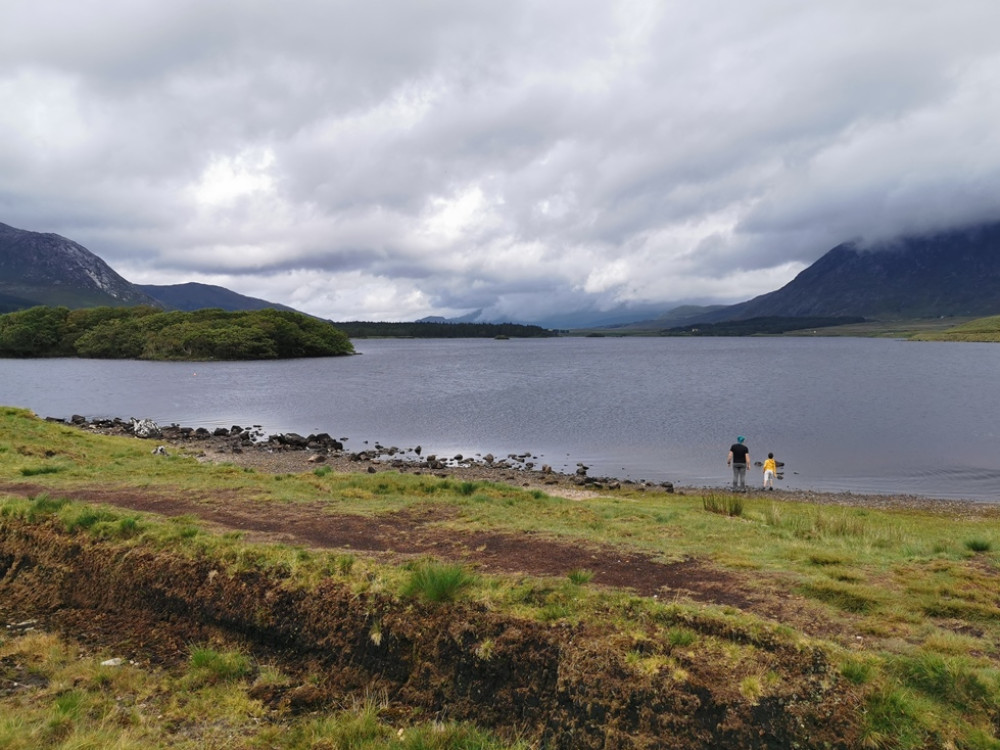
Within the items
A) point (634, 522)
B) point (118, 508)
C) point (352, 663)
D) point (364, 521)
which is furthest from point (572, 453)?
point (352, 663)

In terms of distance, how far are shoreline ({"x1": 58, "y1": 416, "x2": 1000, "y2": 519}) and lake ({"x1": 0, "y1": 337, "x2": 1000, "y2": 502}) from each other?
2.72 m

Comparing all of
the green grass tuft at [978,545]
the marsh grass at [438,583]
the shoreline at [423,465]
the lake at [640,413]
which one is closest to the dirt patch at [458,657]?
the marsh grass at [438,583]

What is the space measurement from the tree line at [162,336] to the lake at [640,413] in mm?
53854

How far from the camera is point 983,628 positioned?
31.7ft

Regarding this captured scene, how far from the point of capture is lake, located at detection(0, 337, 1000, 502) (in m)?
41.1

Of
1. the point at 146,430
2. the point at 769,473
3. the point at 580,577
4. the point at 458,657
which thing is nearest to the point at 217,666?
the point at 458,657

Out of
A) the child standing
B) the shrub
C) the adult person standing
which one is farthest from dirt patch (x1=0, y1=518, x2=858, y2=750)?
the child standing

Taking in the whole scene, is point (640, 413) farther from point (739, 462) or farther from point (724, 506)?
point (724, 506)

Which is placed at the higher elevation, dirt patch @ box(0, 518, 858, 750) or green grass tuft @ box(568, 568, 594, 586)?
green grass tuft @ box(568, 568, 594, 586)

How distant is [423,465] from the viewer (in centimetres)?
3928

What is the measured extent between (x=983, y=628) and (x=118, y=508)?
19.0 meters

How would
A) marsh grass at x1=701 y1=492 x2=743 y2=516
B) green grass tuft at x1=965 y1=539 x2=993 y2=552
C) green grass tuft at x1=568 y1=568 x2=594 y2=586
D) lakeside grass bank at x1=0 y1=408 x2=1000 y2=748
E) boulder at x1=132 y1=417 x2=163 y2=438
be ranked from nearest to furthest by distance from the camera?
lakeside grass bank at x1=0 y1=408 x2=1000 y2=748, green grass tuft at x1=568 y1=568 x2=594 y2=586, green grass tuft at x1=965 y1=539 x2=993 y2=552, marsh grass at x1=701 y1=492 x2=743 y2=516, boulder at x1=132 y1=417 x2=163 y2=438

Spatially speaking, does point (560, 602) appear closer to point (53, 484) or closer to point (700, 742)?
point (700, 742)

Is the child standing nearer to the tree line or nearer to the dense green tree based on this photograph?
the tree line
